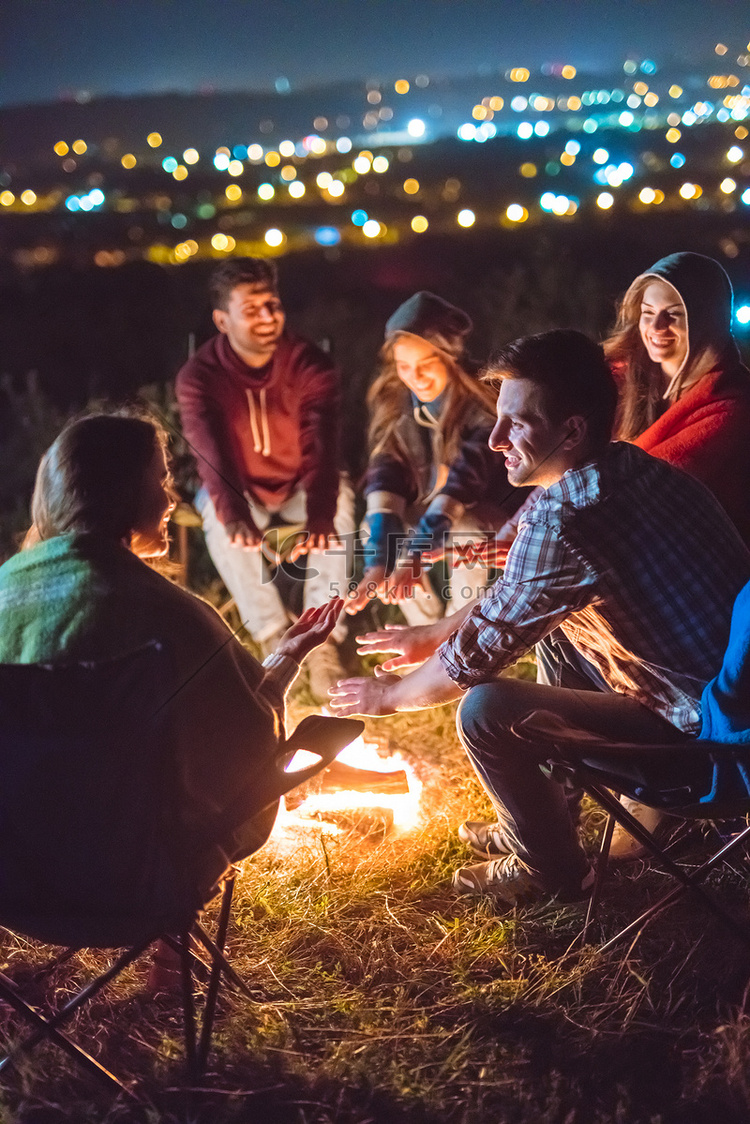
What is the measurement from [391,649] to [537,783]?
64 centimetres

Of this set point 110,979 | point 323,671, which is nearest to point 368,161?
point 323,671

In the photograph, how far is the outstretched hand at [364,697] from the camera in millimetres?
2816

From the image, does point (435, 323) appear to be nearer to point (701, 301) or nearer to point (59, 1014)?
point (701, 301)

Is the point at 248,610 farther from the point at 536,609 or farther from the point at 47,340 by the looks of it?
the point at 47,340

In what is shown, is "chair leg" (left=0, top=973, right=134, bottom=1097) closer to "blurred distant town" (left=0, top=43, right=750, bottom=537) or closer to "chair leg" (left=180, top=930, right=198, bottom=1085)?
"chair leg" (left=180, top=930, right=198, bottom=1085)

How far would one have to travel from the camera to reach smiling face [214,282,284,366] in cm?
452

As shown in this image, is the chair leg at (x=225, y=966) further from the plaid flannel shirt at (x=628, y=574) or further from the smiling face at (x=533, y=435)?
the smiling face at (x=533, y=435)

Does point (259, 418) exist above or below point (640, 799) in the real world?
above

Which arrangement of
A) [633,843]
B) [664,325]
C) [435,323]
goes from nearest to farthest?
[633,843] → [664,325] → [435,323]

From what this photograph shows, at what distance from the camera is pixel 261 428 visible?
4.82 metres

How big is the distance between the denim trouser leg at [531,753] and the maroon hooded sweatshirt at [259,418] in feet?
7.43

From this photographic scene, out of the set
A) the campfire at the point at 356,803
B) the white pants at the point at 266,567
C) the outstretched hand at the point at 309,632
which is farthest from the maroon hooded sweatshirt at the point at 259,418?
the outstretched hand at the point at 309,632

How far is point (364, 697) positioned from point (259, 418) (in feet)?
7.62

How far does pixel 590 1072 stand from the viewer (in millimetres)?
2375
